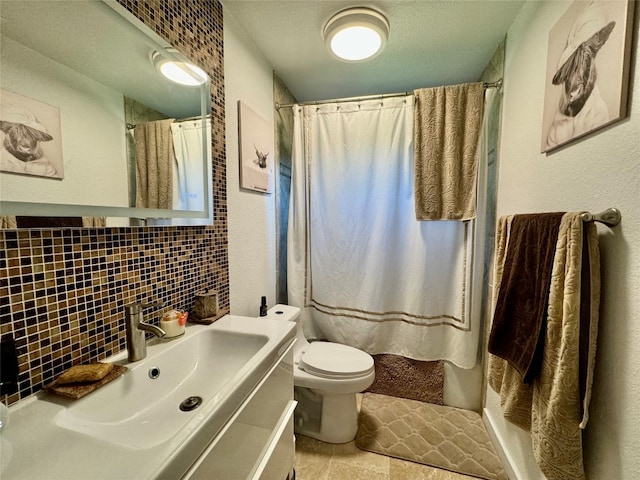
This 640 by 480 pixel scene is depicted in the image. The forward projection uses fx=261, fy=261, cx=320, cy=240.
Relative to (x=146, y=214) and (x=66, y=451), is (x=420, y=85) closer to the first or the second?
(x=146, y=214)

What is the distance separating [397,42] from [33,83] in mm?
1606

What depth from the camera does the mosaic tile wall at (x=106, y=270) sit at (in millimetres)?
630

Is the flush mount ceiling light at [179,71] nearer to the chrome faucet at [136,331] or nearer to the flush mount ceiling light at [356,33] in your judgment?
the flush mount ceiling light at [356,33]

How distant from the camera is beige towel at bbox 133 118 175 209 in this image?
0.89 meters

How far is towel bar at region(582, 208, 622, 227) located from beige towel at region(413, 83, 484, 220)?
825 mm

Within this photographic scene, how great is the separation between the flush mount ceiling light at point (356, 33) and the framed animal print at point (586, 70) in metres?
0.73

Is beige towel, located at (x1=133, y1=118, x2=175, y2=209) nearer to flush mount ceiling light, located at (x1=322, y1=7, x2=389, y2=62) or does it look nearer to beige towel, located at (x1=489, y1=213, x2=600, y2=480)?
flush mount ceiling light, located at (x1=322, y1=7, x2=389, y2=62)

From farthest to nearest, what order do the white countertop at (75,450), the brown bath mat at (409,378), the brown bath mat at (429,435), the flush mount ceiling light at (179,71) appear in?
the brown bath mat at (409,378) → the brown bath mat at (429,435) → the flush mount ceiling light at (179,71) → the white countertop at (75,450)

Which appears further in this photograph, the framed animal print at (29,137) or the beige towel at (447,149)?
the beige towel at (447,149)

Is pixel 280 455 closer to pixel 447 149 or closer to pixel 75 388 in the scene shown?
pixel 75 388

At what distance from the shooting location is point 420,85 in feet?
6.37

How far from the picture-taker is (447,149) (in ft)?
5.12

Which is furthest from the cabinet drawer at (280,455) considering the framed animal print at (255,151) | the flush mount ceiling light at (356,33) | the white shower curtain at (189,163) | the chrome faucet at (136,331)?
the flush mount ceiling light at (356,33)

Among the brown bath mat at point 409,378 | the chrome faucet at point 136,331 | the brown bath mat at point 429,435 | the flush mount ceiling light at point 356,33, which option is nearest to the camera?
the chrome faucet at point 136,331
